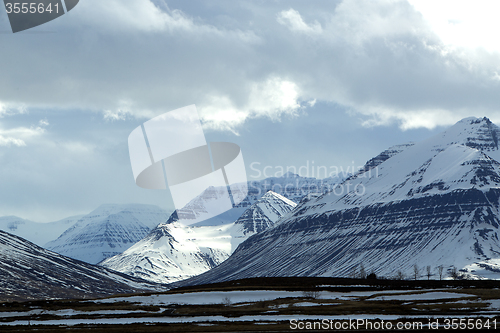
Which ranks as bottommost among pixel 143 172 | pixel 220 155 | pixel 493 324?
pixel 493 324

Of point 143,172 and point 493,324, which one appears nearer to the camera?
point 493,324

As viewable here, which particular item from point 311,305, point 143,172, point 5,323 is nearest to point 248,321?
point 311,305

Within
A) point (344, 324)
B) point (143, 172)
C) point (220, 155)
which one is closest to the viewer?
point (344, 324)

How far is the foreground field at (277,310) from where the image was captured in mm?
89375

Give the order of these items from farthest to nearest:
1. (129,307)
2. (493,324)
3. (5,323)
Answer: (129,307), (5,323), (493,324)

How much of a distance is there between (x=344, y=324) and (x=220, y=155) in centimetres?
9105

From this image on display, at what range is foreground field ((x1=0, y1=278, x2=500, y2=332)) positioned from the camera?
89375 millimetres

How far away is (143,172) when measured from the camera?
13862 centimetres

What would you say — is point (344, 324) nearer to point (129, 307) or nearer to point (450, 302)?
point (450, 302)

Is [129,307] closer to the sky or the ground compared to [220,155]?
closer to the ground

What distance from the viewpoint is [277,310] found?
114m

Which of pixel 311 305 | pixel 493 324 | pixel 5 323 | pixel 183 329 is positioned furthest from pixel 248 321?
pixel 5 323

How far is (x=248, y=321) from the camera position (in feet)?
317

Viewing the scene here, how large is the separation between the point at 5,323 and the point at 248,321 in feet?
147
